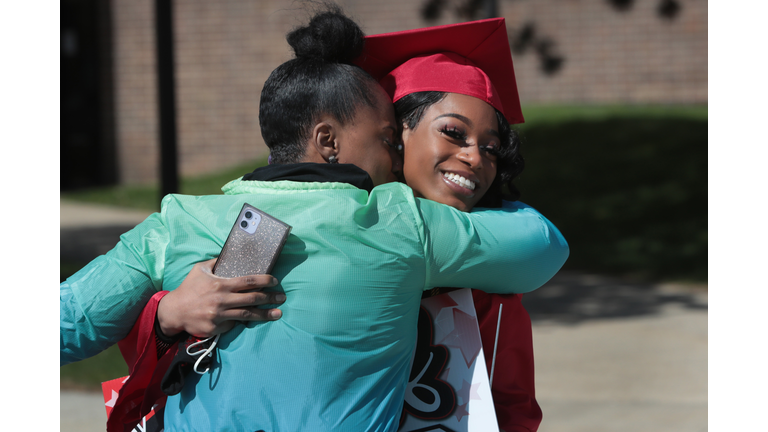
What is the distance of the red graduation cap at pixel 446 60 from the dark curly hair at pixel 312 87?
131 mm

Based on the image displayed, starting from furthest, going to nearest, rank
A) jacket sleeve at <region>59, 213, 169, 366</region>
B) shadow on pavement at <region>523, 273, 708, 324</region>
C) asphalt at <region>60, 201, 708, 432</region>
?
shadow on pavement at <region>523, 273, 708, 324</region>, asphalt at <region>60, 201, 708, 432</region>, jacket sleeve at <region>59, 213, 169, 366</region>

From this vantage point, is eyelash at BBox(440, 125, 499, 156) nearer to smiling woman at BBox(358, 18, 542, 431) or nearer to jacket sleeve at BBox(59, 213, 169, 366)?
smiling woman at BBox(358, 18, 542, 431)

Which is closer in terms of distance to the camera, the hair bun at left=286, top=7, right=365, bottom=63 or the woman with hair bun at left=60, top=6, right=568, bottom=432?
the woman with hair bun at left=60, top=6, right=568, bottom=432

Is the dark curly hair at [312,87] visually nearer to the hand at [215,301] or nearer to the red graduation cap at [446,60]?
the red graduation cap at [446,60]

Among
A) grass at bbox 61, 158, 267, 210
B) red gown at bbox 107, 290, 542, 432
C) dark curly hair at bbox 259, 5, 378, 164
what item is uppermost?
dark curly hair at bbox 259, 5, 378, 164

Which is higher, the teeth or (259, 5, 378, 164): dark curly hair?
(259, 5, 378, 164): dark curly hair

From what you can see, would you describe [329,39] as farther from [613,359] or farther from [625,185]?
[625,185]

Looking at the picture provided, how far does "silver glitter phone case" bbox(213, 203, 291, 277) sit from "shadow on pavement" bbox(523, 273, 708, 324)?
547cm

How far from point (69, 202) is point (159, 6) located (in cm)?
1024

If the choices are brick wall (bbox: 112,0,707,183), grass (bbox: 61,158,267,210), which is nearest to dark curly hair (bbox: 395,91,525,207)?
grass (bbox: 61,158,267,210)

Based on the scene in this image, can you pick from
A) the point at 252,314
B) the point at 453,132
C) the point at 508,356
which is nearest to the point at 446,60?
the point at 453,132

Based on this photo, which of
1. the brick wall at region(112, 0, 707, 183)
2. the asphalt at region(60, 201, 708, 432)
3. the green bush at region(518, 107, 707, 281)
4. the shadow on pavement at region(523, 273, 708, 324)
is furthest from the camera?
the brick wall at region(112, 0, 707, 183)

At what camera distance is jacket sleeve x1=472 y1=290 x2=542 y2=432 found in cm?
183

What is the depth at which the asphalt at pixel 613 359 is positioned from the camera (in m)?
4.51
